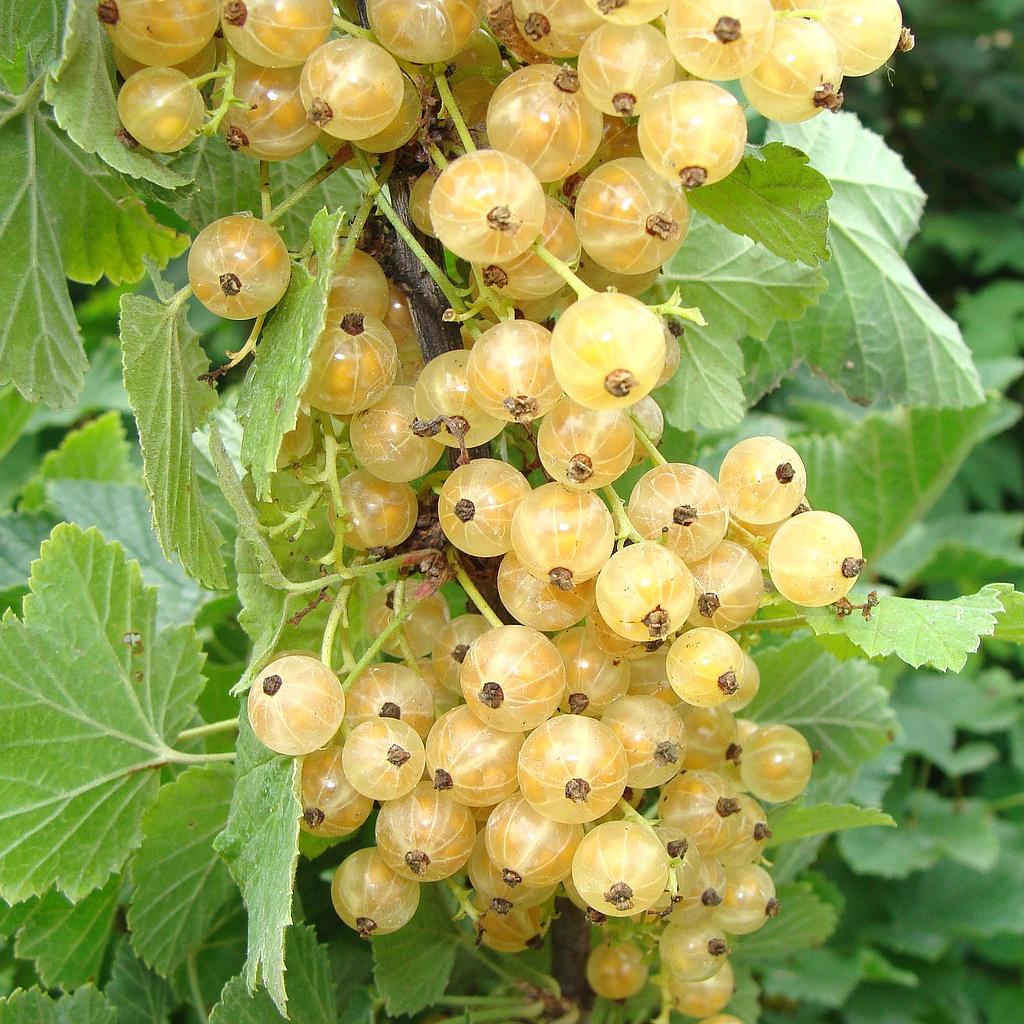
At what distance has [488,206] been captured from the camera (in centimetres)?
56

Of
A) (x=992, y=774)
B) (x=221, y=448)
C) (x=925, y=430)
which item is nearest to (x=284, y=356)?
(x=221, y=448)

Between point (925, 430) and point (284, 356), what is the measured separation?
1.12 m

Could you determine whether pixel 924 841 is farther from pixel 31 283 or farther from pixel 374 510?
pixel 31 283

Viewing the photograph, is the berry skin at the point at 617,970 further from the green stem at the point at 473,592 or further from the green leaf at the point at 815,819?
the green stem at the point at 473,592

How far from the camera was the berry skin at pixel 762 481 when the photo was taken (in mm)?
663

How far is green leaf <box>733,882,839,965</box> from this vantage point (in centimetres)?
99

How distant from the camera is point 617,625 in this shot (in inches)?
23.6

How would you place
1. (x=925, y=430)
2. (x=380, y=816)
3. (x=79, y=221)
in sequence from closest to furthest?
(x=380, y=816) < (x=79, y=221) < (x=925, y=430)

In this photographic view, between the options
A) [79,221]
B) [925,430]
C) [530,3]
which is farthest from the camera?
[925,430]

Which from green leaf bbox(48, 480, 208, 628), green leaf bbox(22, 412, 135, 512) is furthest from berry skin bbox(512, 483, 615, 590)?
green leaf bbox(22, 412, 135, 512)

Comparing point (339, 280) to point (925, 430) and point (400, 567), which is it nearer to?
point (400, 567)

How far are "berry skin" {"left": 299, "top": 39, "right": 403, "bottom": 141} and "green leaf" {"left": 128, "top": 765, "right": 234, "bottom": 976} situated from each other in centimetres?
48

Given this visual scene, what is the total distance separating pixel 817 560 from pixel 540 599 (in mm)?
162

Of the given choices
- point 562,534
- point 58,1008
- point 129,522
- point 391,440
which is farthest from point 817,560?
point 129,522
